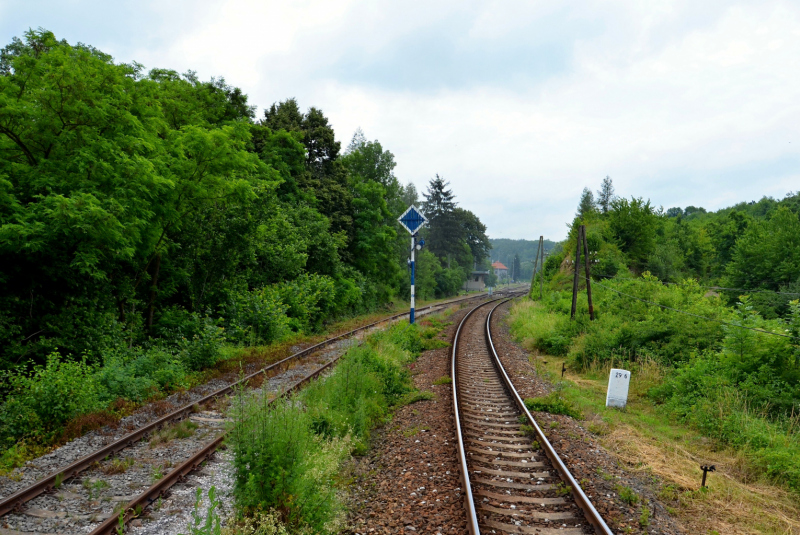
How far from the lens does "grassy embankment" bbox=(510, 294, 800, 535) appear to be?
5871 millimetres

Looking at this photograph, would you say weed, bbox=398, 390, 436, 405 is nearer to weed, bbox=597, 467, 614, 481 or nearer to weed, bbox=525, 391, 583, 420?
weed, bbox=525, 391, 583, 420

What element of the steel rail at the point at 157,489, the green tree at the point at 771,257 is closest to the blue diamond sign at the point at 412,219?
the steel rail at the point at 157,489

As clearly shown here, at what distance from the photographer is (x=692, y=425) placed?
9.21 metres

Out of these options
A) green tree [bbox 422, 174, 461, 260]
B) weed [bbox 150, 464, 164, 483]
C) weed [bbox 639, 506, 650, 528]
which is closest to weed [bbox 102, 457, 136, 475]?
weed [bbox 150, 464, 164, 483]

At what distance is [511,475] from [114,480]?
5599 millimetres

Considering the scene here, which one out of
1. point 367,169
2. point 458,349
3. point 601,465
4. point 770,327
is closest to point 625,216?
point 367,169

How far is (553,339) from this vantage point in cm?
1762

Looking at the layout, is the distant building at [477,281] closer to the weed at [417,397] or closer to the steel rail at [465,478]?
the weed at [417,397]

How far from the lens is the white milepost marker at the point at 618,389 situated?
1053cm

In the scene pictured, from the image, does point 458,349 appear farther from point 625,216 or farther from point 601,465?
point 625,216

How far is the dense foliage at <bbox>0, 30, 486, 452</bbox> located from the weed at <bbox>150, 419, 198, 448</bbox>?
5.70ft

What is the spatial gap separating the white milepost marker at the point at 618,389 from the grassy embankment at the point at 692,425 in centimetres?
29

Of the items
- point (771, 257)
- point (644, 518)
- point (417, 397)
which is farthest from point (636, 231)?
point (644, 518)

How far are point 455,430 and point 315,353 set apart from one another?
29.4 feet
